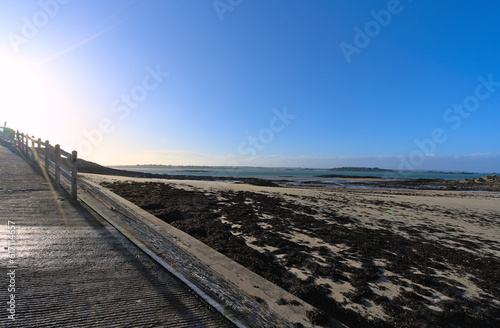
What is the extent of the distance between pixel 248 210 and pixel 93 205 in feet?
18.9

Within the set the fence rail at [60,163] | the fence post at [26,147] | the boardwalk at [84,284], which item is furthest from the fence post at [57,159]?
the fence post at [26,147]

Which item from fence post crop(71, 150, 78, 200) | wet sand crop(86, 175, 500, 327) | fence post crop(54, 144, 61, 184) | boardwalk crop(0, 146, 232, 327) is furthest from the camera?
fence post crop(54, 144, 61, 184)

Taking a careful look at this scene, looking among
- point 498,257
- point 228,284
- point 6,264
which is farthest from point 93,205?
→ point 498,257

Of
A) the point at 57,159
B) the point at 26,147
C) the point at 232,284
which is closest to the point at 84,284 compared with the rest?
the point at 232,284

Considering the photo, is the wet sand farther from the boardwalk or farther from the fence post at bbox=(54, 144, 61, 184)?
the fence post at bbox=(54, 144, 61, 184)

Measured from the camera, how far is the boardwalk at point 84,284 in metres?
2.19

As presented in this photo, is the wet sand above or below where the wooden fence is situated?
below

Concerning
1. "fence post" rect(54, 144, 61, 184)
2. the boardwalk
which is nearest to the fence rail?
"fence post" rect(54, 144, 61, 184)

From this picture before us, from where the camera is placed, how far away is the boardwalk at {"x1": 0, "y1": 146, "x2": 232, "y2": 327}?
7.19ft

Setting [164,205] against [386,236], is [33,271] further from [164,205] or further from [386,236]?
[386,236]

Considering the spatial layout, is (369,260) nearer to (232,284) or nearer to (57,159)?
(232,284)

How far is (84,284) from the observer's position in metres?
2.68

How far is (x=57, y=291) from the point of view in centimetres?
250

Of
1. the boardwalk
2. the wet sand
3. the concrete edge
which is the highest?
the boardwalk
